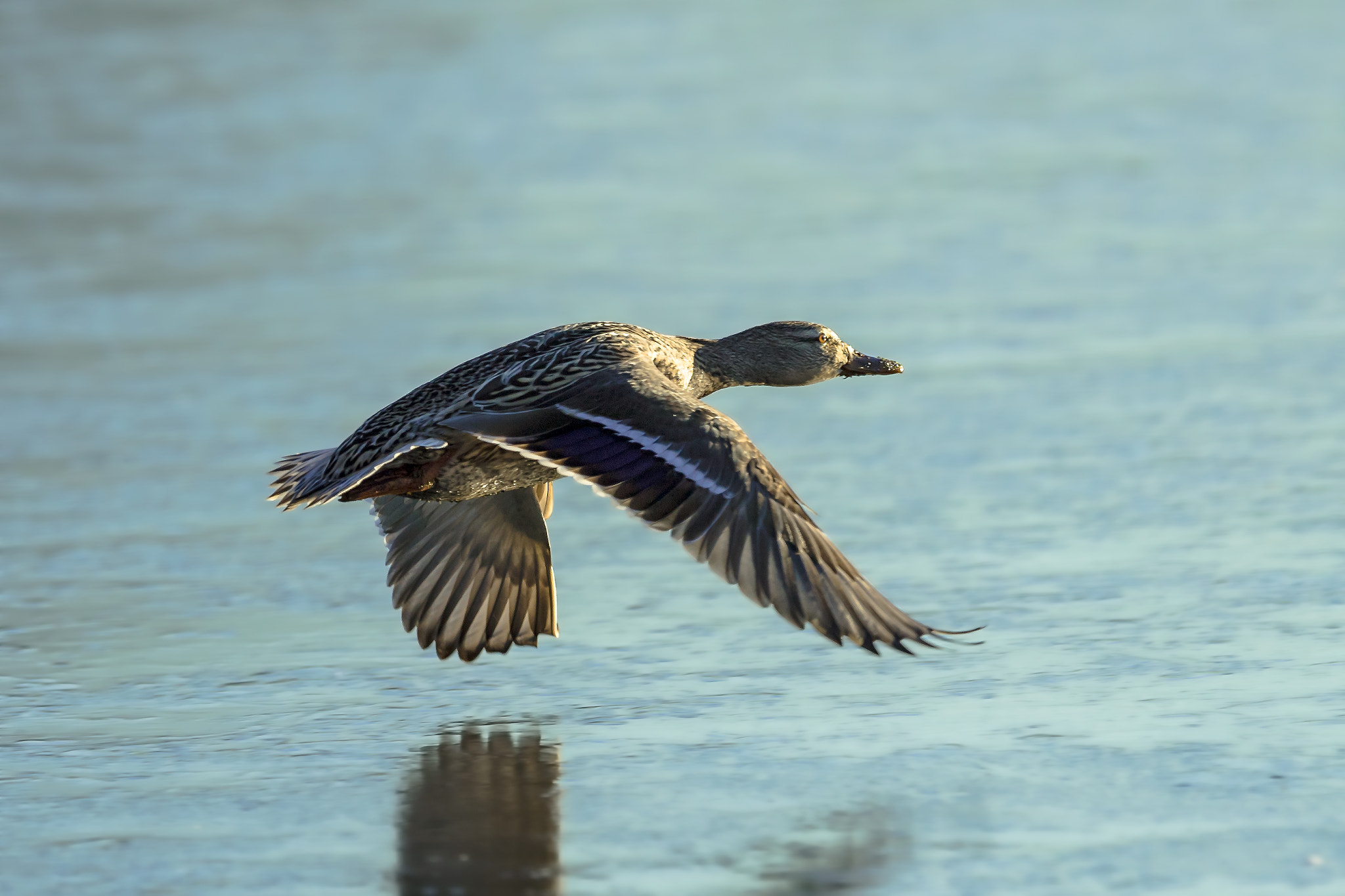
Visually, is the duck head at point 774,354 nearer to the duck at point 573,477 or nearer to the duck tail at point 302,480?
the duck at point 573,477

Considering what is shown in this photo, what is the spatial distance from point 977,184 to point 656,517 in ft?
25.0

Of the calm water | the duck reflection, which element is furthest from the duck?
the duck reflection

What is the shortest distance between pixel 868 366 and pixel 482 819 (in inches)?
123

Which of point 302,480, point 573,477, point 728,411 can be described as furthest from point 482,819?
point 728,411

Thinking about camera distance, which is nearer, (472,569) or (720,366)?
(472,569)

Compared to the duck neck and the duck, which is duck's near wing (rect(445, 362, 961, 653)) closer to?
the duck

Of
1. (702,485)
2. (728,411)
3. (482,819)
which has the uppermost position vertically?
(728,411)

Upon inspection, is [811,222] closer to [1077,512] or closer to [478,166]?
[478,166]

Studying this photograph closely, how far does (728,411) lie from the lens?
9.44 metres

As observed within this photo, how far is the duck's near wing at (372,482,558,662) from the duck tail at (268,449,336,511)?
0.27 metres

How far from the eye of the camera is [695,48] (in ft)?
56.0

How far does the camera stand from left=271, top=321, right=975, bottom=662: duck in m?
5.46

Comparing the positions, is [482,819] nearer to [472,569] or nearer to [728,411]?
[472,569]

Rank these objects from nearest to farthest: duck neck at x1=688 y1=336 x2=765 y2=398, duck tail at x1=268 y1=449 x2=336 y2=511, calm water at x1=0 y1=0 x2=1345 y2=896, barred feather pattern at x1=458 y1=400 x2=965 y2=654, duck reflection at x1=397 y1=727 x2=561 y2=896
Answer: duck reflection at x1=397 y1=727 x2=561 y2=896, calm water at x1=0 y1=0 x2=1345 y2=896, barred feather pattern at x1=458 y1=400 x2=965 y2=654, duck tail at x1=268 y1=449 x2=336 y2=511, duck neck at x1=688 y1=336 x2=765 y2=398
